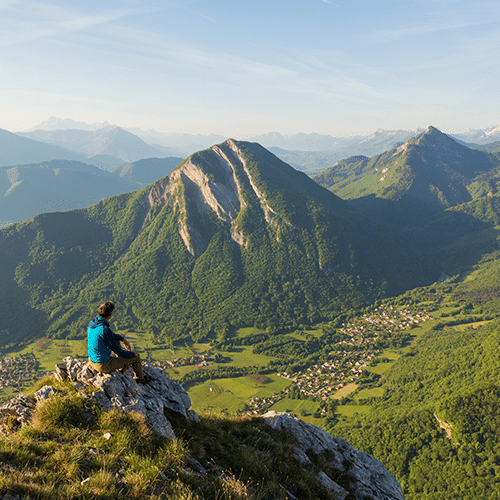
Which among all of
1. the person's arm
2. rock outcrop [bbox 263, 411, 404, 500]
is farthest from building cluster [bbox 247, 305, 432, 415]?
the person's arm

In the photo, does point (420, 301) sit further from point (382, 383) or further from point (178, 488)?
point (178, 488)

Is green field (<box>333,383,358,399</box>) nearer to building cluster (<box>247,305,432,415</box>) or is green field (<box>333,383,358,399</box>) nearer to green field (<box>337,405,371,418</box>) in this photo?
building cluster (<box>247,305,432,415</box>)

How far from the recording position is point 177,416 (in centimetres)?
1408

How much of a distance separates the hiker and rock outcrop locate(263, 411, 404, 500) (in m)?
10.7

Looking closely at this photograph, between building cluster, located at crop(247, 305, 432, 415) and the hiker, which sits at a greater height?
the hiker

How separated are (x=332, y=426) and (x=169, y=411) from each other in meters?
104

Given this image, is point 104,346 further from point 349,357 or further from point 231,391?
point 349,357

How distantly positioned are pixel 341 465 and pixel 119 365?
589 inches

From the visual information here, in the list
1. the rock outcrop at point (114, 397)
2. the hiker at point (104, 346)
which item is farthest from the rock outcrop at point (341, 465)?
the hiker at point (104, 346)

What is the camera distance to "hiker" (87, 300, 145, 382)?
464 inches

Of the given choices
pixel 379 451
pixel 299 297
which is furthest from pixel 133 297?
pixel 379 451

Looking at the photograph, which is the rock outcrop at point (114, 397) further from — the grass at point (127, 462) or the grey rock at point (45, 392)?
the grass at point (127, 462)

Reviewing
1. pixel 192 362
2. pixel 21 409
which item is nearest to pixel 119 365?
pixel 21 409

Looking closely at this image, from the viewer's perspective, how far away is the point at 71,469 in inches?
332
